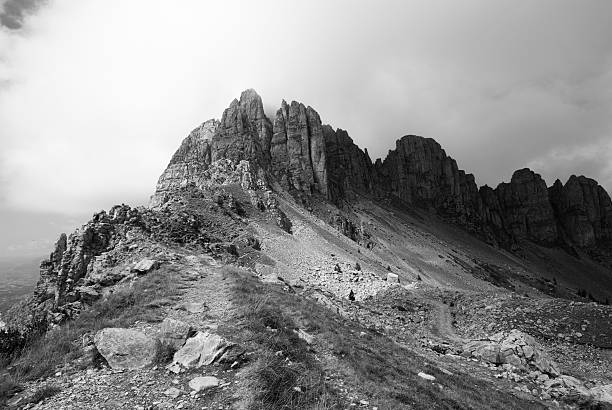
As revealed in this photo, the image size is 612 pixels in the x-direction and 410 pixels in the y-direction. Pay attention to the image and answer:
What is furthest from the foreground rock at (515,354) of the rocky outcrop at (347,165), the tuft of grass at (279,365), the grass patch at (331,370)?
the rocky outcrop at (347,165)

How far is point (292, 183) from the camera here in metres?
110

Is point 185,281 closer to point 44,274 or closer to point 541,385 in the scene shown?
point 541,385

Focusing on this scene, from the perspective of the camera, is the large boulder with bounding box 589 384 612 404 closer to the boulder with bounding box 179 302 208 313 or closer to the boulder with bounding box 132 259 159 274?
the boulder with bounding box 179 302 208 313

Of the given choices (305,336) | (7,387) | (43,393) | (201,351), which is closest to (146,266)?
(7,387)

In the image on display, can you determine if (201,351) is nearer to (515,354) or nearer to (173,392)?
(173,392)

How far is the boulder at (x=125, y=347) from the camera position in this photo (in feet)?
37.1

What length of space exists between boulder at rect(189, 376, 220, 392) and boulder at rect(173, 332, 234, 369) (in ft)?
2.88

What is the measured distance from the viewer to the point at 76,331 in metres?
13.7

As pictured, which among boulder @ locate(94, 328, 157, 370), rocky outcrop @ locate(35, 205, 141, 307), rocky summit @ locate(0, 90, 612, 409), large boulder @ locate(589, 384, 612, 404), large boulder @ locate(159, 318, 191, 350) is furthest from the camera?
rocky outcrop @ locate(35, 205, 141, 307)

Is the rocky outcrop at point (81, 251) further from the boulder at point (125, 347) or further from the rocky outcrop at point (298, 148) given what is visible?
the rocky outcrop at point (298, 148)

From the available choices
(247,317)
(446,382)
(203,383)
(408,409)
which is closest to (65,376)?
(203,383)

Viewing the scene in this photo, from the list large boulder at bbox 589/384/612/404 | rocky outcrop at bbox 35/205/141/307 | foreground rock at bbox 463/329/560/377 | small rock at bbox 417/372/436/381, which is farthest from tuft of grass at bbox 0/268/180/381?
large boulder at bbox 589/384/612/404

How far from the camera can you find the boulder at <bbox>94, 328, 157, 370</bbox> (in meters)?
11.3

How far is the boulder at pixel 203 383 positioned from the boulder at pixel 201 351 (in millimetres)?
878
